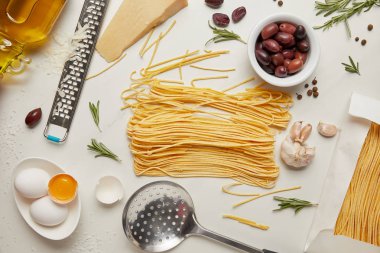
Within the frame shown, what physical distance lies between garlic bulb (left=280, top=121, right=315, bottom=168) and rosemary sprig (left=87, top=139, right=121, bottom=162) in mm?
634

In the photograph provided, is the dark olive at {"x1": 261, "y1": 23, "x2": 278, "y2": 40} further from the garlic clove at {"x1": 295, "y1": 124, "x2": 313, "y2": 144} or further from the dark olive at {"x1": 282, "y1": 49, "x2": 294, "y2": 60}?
the garlic clove at {"x1": 295, "y1": 124, "x2": 313, "y2": 144}

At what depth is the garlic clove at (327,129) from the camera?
1.75 metres

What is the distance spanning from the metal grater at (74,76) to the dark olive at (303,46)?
740mm

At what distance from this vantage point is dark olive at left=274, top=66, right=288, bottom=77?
5.48ft

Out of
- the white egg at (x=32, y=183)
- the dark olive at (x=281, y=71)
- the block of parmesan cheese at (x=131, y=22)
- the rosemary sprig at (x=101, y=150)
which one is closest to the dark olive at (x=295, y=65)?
the dark olive at (x=281, y=71)

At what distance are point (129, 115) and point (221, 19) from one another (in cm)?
50

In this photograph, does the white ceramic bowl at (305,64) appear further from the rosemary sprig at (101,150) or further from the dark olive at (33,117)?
the dark olive at (33,117)

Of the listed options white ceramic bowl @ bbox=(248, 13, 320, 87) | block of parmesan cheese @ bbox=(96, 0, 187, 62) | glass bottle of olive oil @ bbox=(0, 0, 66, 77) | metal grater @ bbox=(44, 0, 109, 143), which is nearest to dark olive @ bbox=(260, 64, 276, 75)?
white ceramic bowl @ bbox=(248, 13, 320, 87)

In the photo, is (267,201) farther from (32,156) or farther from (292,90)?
(32,156)

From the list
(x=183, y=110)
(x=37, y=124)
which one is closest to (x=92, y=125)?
(x=37, y=124)

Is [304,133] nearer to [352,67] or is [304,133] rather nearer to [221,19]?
[352,67]

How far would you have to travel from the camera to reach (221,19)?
1.77 meters

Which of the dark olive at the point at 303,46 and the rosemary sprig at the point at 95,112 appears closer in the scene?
the dark olive at the point at 303,46

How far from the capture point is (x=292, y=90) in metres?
1.79
